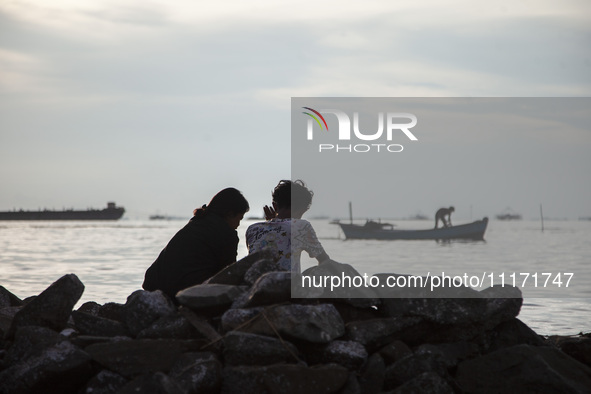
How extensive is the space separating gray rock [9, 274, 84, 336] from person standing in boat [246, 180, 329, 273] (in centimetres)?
184

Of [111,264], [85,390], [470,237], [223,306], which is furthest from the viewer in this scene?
[470,237]

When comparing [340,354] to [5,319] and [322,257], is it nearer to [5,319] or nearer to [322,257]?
[322,257]

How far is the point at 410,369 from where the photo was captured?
6113 mm

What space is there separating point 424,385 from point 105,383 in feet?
8.40

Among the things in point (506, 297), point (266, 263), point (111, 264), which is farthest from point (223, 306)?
point (111, 264)

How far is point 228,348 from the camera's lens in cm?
601

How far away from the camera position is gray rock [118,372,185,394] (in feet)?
17.8

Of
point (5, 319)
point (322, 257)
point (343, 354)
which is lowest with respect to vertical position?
point (343, 354)

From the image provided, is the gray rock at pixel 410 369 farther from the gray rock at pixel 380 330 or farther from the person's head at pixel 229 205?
the person's head at pixel 229 205

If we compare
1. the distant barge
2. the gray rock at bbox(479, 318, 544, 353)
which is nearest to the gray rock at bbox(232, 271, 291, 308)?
the gray rock at bbox(479, 318, 544, 353)

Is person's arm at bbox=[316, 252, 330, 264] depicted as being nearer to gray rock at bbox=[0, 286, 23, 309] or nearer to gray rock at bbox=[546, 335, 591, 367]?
gray rock at bbox=[546, 335, 591, 367]

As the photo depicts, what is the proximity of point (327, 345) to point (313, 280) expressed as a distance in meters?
0.73

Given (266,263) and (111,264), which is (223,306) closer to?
(266,263)

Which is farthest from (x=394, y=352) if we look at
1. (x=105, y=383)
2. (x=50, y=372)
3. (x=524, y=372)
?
(x=50, y=372)
